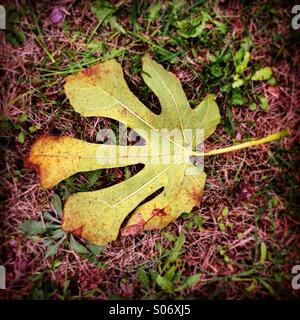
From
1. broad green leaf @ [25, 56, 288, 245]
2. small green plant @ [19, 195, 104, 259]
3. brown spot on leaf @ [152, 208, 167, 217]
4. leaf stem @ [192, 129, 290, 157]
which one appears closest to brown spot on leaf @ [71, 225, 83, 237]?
broad green leaf @ [25, 56, 288, 245]

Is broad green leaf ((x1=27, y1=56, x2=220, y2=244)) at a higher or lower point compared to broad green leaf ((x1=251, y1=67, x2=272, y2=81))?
lower

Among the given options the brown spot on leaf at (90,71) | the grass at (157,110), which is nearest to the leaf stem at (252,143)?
the grass at (157,110)

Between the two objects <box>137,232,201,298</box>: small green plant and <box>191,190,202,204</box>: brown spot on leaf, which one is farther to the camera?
<box>137,232,201,298</box>: small green plant

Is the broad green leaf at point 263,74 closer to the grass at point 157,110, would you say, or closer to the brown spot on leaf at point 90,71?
the grass at point 157,110

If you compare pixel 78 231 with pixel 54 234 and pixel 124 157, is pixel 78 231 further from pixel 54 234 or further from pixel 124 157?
pixel 124 157

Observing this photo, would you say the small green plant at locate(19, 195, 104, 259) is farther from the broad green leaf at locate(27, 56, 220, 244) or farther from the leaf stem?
the leaf stem

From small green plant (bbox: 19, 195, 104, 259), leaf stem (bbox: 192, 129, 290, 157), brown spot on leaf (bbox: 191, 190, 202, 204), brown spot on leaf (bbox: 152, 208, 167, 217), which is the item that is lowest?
small green plant (bbox: 19, 195, 104, 259)
